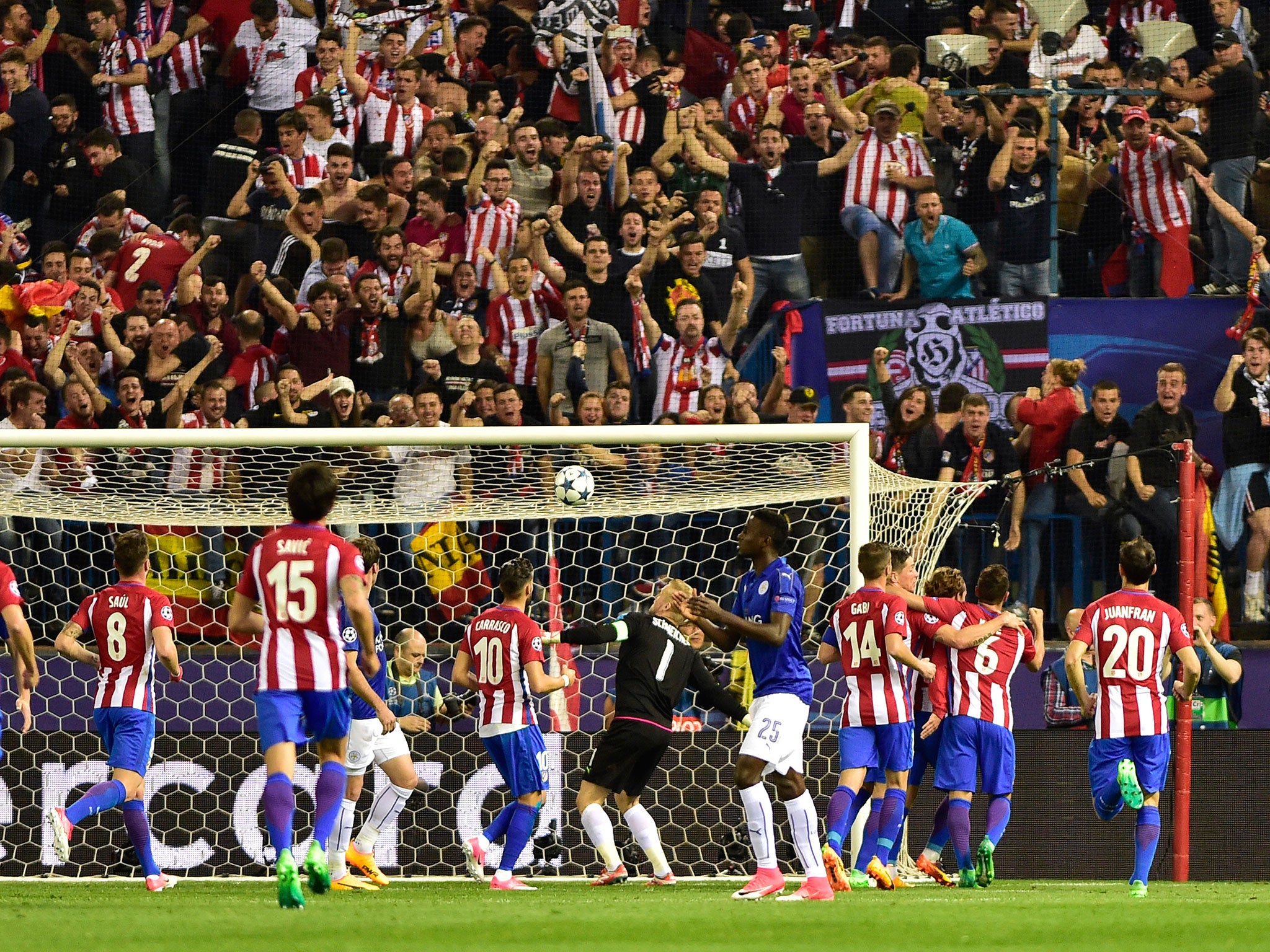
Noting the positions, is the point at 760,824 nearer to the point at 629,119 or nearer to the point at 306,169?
the point at 629,119

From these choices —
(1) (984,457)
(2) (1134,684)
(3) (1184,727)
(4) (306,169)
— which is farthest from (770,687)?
(4) (306,169)

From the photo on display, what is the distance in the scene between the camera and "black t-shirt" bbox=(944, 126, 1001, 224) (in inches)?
584

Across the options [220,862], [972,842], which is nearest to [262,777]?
[220,862]

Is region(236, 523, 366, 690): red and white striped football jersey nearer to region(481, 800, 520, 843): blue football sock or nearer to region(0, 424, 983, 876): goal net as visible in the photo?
region(481, 800, 520, 843): blue football sock

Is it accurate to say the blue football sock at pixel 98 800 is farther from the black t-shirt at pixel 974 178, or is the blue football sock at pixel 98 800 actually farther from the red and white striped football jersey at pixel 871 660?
the black t-shirt at pixel 974 178

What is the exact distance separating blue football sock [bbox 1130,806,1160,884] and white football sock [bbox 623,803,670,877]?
8.20 feet

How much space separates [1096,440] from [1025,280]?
1996mm

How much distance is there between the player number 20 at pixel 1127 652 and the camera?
858 cm

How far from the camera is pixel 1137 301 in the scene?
46.2ft

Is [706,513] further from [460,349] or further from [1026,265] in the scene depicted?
[1026,265]

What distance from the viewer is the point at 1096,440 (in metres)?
A: 13.2

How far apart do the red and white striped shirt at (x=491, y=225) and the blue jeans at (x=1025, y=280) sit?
173 inches

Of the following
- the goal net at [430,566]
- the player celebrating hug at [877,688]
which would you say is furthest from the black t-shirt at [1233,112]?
the player celebrating hug at [877,688]

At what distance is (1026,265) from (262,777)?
8034 millimetres
